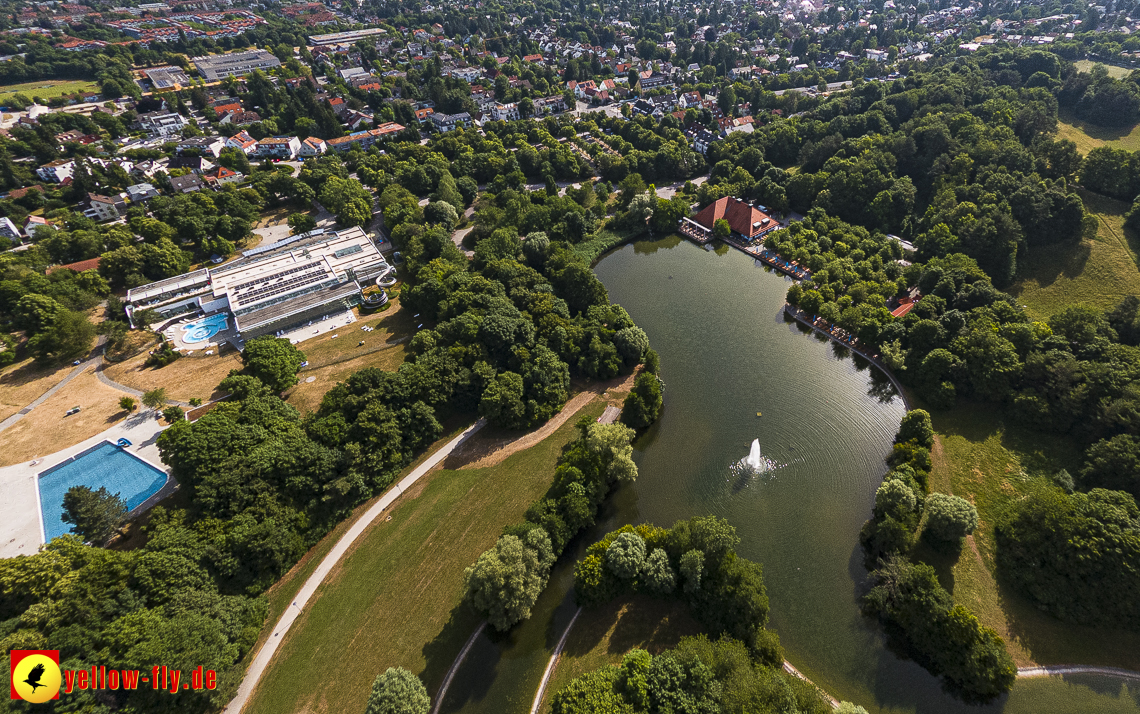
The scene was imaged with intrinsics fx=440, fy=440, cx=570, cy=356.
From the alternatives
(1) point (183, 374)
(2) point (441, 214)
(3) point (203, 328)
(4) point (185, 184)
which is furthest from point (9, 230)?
(2) point (441, 214)

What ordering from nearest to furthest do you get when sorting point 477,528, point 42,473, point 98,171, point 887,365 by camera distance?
1. point 477,528
2. point 42,473
3. point 887,365
4. point 98,171

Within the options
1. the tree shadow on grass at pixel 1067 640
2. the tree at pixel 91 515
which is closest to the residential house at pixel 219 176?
the tree at pixel 91 515

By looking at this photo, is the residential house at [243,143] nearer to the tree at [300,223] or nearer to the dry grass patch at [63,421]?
the tree at [300,223]

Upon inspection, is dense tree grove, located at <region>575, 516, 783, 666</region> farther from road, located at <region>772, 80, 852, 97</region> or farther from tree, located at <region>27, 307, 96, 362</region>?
road, located at <region>772, 80, 852, 97</region>

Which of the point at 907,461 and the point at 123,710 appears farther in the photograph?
the point at 907,461

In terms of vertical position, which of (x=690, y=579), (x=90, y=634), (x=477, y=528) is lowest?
(x=477, y=528)

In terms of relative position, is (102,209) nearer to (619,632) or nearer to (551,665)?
(551,665)

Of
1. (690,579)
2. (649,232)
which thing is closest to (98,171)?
(649,232)

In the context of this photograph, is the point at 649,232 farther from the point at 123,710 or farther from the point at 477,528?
the point at 123,710
